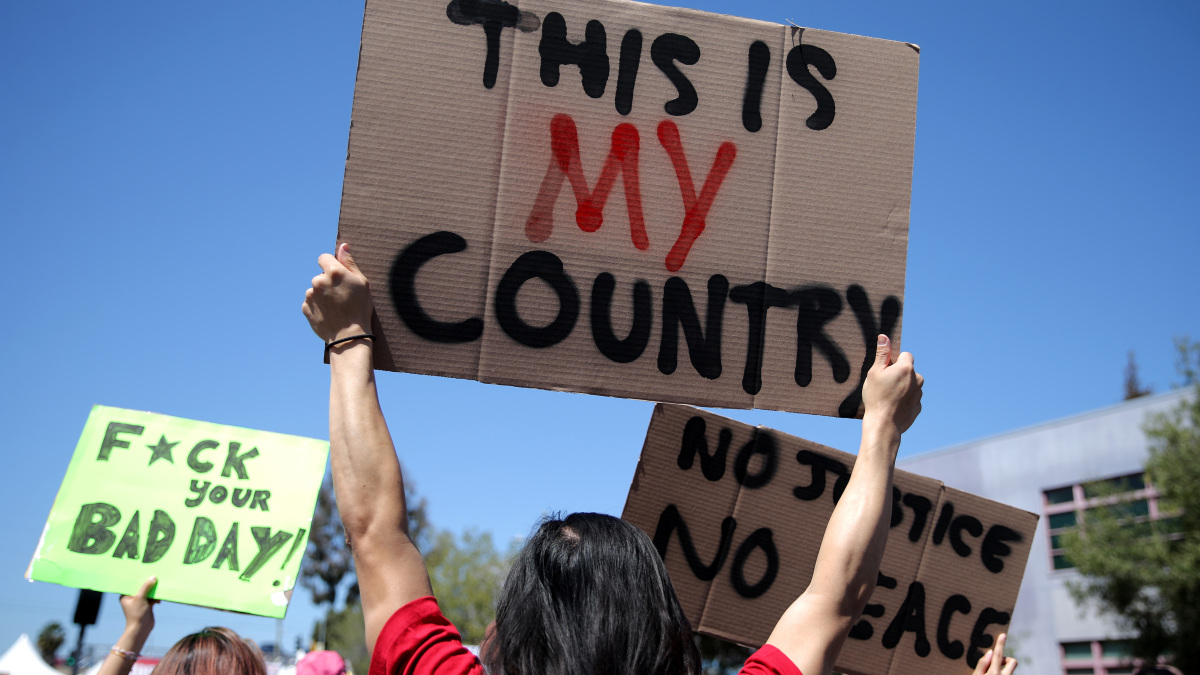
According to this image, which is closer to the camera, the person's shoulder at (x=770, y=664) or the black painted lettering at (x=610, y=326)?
the person's shoulder at (x=770, y=664)

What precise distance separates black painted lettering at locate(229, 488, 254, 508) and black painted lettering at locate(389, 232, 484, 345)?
1.62m

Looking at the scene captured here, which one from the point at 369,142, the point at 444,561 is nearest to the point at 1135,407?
the point at 444,561

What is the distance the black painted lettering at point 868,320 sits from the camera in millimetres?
2531

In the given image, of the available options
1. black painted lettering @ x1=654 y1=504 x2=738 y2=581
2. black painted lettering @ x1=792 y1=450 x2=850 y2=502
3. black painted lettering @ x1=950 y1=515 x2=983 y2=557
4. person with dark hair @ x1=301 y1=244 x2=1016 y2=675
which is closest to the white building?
black painted lettering @ x1=950 y1=515 x2=983 y2=557

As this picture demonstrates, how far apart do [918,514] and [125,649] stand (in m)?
2.62

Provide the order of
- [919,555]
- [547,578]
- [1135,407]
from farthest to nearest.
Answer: [1135,407] → [919,555] → [547,578]

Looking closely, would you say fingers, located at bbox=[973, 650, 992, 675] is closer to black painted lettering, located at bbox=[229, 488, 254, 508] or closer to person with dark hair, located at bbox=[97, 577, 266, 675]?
person with dark hair, located at bbox=[97, 577, 266, 675]

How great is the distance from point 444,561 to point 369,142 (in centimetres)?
3898

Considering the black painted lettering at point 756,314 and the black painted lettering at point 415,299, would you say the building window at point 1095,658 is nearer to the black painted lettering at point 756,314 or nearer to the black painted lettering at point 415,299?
the black painted lettering at point 756,314

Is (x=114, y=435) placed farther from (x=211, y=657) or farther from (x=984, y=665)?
(x=984, y=665)

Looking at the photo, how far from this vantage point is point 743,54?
2.59 m

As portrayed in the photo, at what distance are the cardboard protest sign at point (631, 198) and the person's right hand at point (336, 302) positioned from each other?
0.19 metres

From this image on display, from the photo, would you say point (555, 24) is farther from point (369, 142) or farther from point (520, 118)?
point (369, 142)

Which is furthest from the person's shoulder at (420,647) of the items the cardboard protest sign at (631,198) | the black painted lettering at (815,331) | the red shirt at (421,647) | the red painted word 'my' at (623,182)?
the black painted lettering at (815,331)
